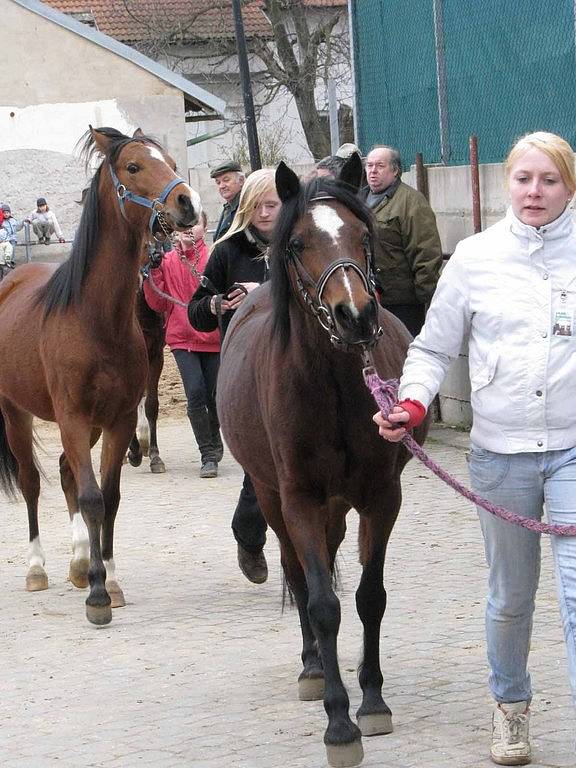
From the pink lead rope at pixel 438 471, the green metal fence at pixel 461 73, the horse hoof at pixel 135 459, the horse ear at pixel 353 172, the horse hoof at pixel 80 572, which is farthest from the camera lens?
the horse hoof at pixel 135 459

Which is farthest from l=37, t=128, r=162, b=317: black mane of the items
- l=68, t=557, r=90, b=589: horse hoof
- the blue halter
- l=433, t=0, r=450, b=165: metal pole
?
l=433, t=0, r=450, b=165: metal pole

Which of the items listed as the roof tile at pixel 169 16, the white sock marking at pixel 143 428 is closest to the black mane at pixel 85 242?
the white sock marking at pixel 143 428

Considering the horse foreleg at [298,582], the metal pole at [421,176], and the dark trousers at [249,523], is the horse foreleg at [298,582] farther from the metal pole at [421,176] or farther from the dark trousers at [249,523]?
the metal pole at [421,176]

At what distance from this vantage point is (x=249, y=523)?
7.04m

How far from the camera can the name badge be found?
3914 mm

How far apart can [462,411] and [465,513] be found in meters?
2.90

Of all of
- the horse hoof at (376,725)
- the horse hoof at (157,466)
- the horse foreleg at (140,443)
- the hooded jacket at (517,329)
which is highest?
the hooded jacket at (517,329)

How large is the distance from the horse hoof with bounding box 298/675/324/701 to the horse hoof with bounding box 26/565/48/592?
281 cm

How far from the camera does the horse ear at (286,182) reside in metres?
4.50

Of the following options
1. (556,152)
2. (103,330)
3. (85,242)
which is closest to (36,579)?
(103,330)

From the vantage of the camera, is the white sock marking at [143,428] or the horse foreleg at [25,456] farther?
the white sock marking at [143,428]

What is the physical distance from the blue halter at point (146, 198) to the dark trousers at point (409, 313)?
12.6 feet

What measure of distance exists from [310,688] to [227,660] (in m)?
0.77

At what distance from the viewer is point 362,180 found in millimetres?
4672
